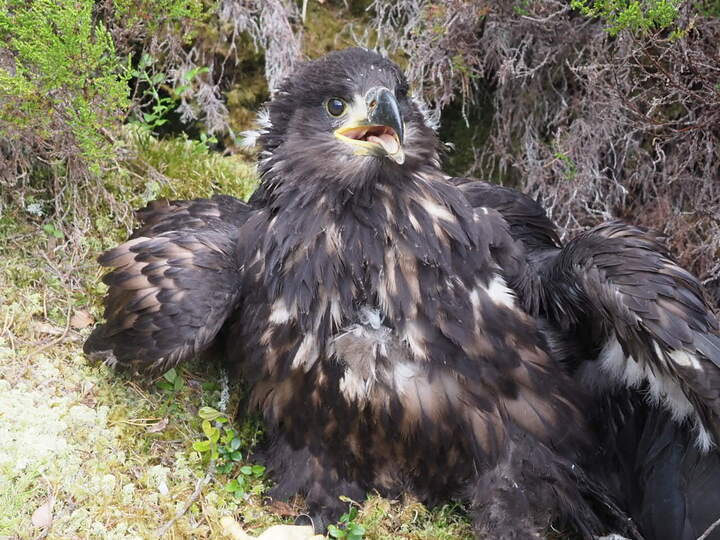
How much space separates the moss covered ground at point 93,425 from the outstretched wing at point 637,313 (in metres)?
0.98

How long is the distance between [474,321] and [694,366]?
812 mm

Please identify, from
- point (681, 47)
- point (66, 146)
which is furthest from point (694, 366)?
point (66, 146)

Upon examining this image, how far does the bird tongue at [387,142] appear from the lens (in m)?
2.87

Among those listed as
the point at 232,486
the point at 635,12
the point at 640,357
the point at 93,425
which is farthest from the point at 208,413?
the point at 635,12

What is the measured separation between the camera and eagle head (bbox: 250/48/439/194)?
288cm

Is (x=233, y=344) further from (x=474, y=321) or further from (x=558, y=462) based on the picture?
(x=558, y=462)

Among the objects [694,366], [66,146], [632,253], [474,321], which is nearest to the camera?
[694,366]

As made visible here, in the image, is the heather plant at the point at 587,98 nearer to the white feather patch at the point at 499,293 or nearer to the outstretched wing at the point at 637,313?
the outstretched wing at the point at 637,313

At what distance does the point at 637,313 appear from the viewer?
8.73ft

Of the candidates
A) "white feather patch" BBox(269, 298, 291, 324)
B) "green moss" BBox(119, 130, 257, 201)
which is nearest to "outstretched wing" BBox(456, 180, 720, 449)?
"white feather patch" BBox(269, 298, 291, 324)

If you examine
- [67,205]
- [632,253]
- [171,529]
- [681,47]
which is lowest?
[171,529]

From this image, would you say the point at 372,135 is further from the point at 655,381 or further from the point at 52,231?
the point at 52,231

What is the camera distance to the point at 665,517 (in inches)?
120

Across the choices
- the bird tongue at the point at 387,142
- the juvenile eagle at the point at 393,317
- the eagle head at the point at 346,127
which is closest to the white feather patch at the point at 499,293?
the juvenile eagle at the point at 393,317
